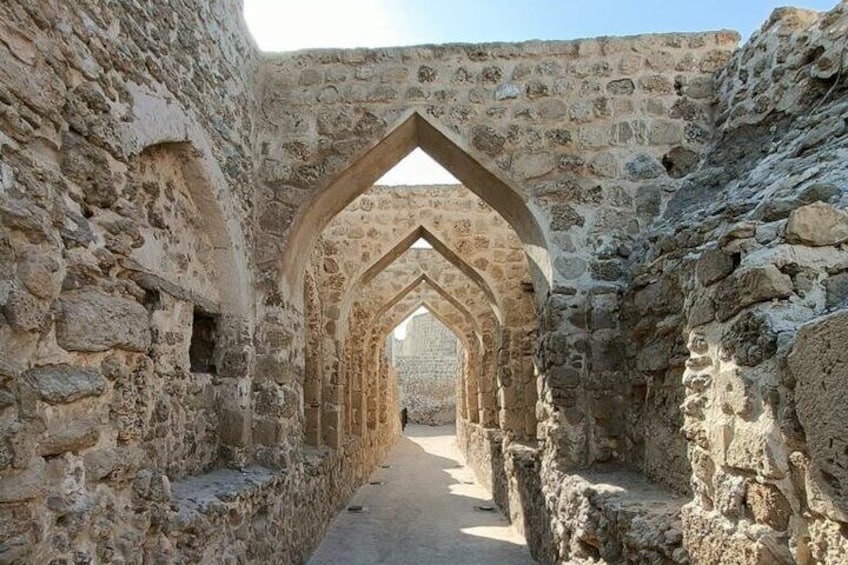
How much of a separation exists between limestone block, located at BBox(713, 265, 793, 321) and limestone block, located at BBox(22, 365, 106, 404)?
6.64 feet

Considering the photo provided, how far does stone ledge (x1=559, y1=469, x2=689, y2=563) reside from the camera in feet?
8.70

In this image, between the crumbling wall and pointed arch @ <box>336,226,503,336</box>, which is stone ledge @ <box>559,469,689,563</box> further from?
pointed arch @ <box>336,226,503,336</box>

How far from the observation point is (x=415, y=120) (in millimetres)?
4773

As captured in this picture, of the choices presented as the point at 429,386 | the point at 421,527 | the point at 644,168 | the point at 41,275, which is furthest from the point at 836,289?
the point at 429,386

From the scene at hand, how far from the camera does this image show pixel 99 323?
2137mm

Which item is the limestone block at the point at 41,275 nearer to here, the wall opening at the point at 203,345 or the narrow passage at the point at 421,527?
the wall opening at the point at 203,345

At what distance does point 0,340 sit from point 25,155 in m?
0.51

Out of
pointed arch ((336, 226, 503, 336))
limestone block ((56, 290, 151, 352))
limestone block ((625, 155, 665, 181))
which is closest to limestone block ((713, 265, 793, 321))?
limestone block ((56, 290, 151, 352))

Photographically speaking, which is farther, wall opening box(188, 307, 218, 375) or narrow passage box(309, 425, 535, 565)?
narrow passage box(309, 425, 535, 565)

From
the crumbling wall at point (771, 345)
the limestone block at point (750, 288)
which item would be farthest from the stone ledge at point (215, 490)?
the limestone block at point (750, 288)

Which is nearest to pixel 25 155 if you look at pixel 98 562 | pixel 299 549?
pixel 98 562

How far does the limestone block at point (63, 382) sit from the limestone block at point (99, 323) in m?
0.07

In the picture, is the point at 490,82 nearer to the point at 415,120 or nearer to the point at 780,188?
the point at 415,120

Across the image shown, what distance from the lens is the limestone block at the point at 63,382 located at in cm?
185
